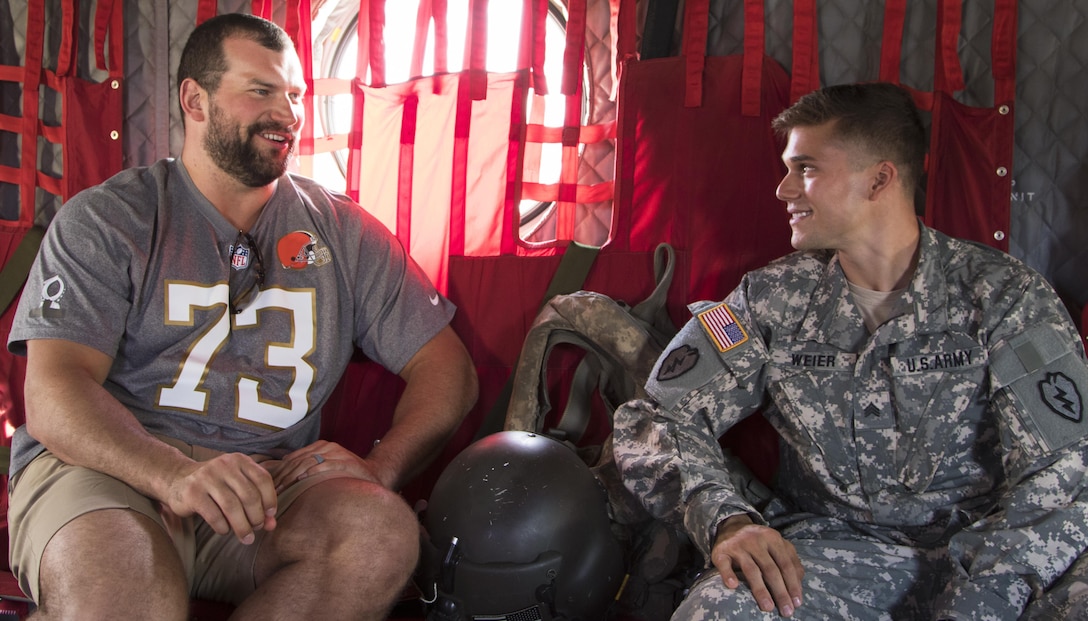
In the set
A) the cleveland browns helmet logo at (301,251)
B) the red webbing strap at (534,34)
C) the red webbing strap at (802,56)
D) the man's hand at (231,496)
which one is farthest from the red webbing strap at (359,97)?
the man's hand at (231,496)

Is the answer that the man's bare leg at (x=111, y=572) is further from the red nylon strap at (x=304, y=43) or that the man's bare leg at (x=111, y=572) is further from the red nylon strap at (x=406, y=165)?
the red nylon strap at (x=304, y=43)

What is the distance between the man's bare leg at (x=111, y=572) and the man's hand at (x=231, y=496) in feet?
0.36

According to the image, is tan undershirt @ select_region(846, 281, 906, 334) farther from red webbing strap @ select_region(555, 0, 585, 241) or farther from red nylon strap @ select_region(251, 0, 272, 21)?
red nylon strap @ select_region(251, 0, 272, 21)

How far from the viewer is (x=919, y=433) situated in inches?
84.1

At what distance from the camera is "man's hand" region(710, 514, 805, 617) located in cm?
186

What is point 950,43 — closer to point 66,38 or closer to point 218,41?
point 218,41

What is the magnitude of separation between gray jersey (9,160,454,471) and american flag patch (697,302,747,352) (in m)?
0.82

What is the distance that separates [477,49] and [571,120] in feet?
1.21

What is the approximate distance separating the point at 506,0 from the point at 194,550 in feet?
6.73

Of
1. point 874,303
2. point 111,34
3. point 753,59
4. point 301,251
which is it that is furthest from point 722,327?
point 111,34

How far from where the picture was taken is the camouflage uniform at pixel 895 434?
6.29 ft

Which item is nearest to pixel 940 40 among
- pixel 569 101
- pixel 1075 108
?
pixel 1075 108

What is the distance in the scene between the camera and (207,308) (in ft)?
8.04

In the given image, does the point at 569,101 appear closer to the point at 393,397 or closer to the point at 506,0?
the point at 506,0
